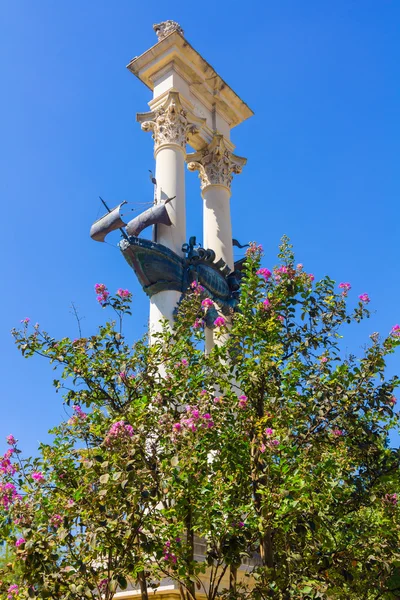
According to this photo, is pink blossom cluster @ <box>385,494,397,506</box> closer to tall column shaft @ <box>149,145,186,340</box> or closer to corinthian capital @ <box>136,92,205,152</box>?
tall column shaft @ <box>149,145,186,340</box>

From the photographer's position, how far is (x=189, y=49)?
18281 mm

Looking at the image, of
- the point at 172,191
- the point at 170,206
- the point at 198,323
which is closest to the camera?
the point at 198,323

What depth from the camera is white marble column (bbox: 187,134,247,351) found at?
59.4ft

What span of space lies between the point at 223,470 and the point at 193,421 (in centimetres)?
111

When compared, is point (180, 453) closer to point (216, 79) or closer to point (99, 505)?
point (99, 505)

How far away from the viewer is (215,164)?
1920 cm

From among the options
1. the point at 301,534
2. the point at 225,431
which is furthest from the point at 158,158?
the point at 301,534

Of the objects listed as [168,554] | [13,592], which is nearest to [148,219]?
[168,554]

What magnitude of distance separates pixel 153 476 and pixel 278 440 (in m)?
1.51

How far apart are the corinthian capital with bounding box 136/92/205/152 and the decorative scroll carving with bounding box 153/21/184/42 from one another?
2.36m

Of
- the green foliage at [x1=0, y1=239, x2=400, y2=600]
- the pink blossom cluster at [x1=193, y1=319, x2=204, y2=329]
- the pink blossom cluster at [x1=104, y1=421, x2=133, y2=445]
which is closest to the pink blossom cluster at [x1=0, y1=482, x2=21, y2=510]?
the green foliage at [x1=0, y1=239, x2=400, y2=600]

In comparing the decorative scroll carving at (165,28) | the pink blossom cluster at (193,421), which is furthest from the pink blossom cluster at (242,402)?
the decorative scroll carving at (165,28)

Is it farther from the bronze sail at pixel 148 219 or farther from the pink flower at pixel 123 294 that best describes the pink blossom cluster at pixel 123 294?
the bronze sail at pixel 148 219

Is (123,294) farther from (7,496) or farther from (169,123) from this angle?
(169,123)
